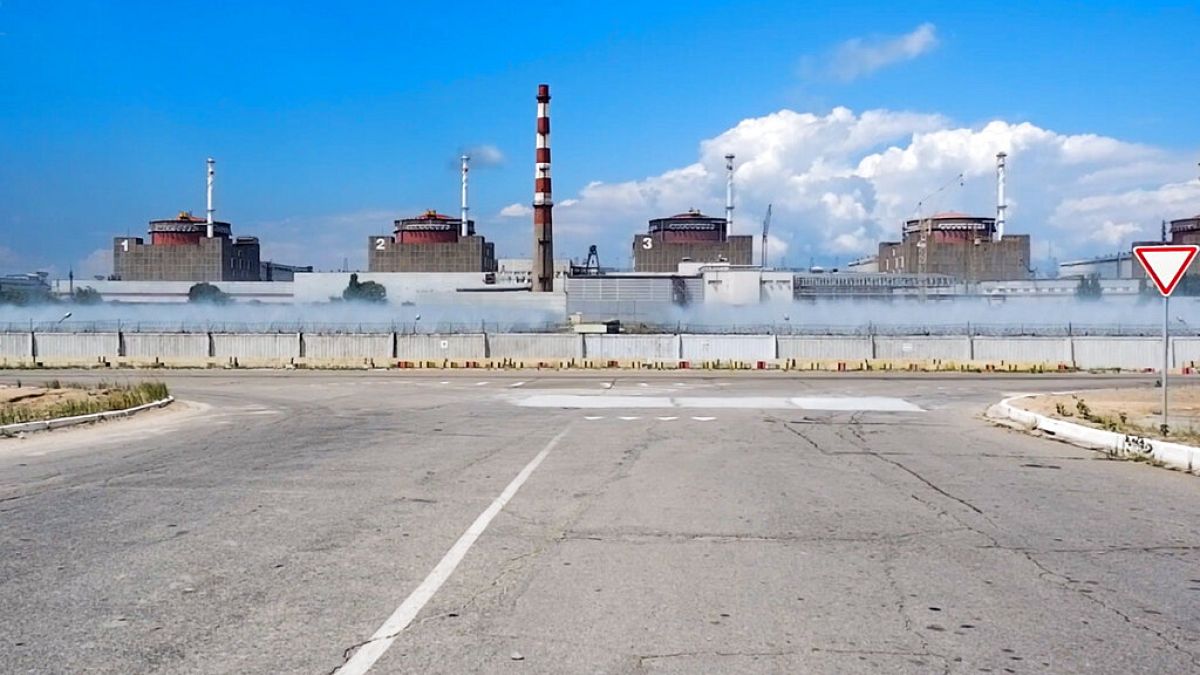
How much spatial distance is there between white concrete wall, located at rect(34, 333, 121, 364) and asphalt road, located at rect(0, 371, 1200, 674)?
46.4 metres

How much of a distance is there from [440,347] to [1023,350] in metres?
30.3

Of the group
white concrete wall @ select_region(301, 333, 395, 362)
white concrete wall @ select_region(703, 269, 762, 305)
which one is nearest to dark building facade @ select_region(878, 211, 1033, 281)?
white concrete wall @ select_region(703, 269, 762, 305)

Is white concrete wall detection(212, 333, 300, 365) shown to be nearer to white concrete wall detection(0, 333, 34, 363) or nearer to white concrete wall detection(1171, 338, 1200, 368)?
white concrete wall detection(0, 333, 34, 363)

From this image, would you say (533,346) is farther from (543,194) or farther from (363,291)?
(363,291)

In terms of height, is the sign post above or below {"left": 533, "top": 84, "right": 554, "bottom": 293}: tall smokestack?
below

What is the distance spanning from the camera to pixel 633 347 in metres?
57.2

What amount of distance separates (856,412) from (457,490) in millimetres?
15361

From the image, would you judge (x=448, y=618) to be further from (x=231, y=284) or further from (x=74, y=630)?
(x=231, y=284)

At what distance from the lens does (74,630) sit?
6.08 m

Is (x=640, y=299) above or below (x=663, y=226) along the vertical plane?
below

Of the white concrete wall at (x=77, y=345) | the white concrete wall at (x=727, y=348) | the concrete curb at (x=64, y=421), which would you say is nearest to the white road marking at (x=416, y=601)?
the concrete curb at (x=64, y=421)

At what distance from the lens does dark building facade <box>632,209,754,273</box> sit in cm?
13716

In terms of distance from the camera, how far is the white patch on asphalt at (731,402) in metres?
26.7

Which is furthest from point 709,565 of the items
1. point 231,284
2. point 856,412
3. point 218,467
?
point 231,284
